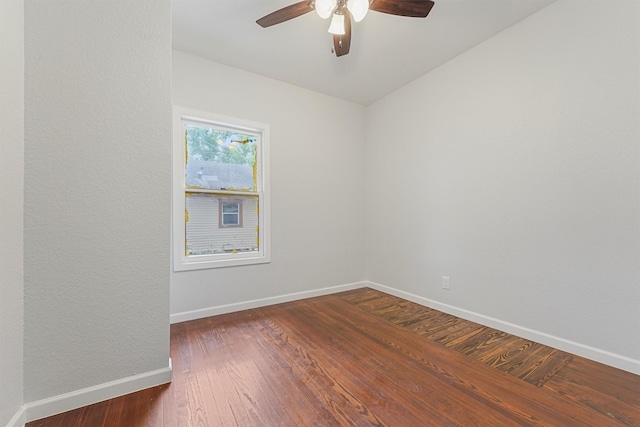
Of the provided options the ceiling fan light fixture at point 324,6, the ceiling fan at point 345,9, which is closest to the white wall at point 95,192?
the ceiling fan at point 345,9

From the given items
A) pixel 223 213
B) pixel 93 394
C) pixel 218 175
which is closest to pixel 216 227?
pixel 223 213

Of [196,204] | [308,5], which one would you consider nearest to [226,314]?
[196,204]

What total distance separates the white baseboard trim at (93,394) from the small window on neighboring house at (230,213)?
1.54 meters

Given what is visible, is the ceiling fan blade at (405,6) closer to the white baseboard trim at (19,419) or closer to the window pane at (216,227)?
the window pane at (216,227)

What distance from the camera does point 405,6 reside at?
170 centimetres

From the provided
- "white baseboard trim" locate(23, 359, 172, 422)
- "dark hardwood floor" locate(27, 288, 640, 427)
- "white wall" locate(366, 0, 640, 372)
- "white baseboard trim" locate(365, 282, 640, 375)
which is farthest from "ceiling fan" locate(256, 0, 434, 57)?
"white baseboard trim" locate(365, 282, 640, 375)

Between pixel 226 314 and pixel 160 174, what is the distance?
1.70 metres

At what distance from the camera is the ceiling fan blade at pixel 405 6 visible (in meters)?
1.67

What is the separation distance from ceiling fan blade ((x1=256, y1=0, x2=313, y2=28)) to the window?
1189mm

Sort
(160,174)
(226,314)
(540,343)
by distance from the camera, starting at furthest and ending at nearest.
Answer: (226,314)
(540,343)
(160,174)

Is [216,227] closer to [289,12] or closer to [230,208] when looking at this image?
[230,208]

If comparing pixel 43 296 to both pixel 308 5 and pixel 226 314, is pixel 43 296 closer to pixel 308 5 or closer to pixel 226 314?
pixel 226 314

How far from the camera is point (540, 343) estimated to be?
211 centimetres

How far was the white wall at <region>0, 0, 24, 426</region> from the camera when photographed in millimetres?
1119
